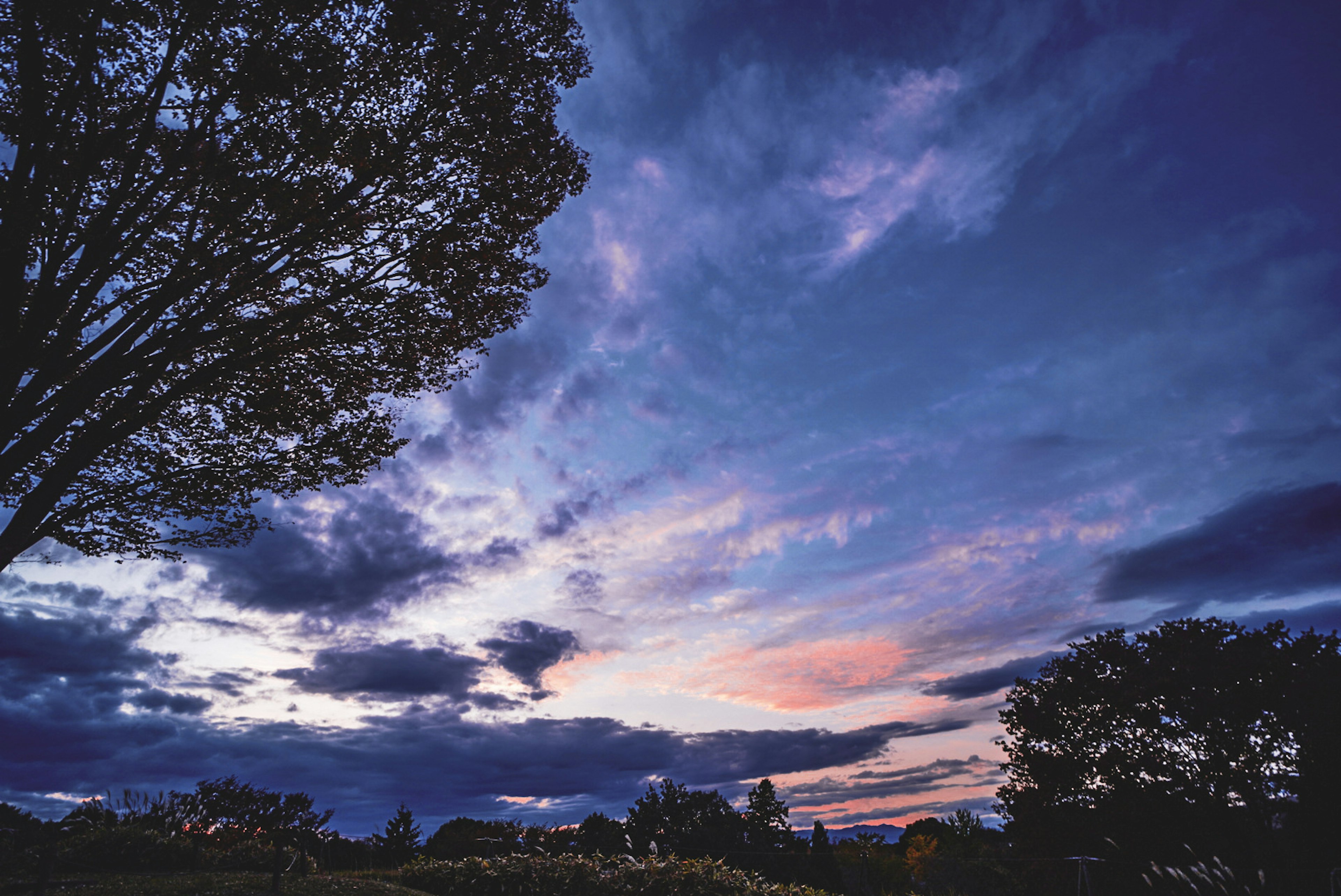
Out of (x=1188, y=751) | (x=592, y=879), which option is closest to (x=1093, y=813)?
(x=1188, y=751)

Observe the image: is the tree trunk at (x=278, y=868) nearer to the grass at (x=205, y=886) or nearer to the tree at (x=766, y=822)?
the grass at (x=205, y=886)

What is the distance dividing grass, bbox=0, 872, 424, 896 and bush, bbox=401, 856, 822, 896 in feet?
3.93

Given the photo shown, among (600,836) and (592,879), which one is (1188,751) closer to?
(592,879)

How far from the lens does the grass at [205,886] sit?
9672 mm

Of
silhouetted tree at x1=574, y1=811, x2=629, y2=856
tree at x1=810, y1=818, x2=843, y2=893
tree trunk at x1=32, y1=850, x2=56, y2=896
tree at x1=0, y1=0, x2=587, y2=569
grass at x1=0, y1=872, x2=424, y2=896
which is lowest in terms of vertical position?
tree at x1=810, y1=818, x2=843, y2=893

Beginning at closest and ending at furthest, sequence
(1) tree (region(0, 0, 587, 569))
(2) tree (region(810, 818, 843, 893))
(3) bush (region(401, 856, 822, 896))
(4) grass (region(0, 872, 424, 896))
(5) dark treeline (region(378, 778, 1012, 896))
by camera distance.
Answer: (1) tree (region(0, 0, 587, 569)), (4) grass (region(0, 872, 424, 896)), (3) bush (region(401, 856, 822, 896)), (5) dark treeline (region(378, 778, 1012, 896)), (2) tree (region(810, 818, 843, 893))

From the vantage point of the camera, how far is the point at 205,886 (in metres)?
11.0

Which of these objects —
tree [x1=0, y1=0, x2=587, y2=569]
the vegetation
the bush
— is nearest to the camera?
tree [x1=0, y1=0, x2=587, y2=569]

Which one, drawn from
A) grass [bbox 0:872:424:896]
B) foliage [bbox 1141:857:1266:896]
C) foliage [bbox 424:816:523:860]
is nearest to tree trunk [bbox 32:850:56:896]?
grass [bbox 0:872:424:896]

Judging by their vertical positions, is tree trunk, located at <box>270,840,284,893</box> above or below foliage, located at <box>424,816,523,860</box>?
above

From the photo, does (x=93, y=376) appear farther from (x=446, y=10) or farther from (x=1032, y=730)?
(x=1032, y=730)

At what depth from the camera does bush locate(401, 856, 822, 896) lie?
1095cm

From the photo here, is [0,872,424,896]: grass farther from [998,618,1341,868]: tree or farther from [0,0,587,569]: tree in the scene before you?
[998,618,1341,868]: tree

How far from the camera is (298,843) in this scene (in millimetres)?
15758
